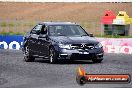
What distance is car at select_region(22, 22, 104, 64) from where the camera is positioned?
20562mm

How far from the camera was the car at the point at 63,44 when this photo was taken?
2056 cm

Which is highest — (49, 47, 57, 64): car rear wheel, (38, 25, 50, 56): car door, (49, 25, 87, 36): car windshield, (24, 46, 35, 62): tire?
(49, 25, 87, 36): car windshield

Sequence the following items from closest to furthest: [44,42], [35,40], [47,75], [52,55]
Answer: [47,75]
[52,55]
[44,42]
[35,40]

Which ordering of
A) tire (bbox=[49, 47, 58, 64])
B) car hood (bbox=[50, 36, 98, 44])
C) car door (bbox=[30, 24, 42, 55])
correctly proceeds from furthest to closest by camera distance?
car door (bbox=[30, 24, 42, 55]) → tire (bbox=[49, 47, 58, 64]) → car hood (bbox=[50, 36, 98, 44])

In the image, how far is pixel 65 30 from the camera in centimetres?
2161

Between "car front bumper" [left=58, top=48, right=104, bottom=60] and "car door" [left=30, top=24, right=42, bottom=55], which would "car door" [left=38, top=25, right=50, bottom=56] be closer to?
"car door" [left=30, top=24, right=42, bottom=55]

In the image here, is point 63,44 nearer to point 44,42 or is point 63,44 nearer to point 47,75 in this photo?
point 44,42

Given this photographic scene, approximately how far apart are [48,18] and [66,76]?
6697cm

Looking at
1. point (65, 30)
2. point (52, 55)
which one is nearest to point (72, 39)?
point (52, 55)

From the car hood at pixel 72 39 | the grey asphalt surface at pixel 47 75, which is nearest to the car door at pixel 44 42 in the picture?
the car hood at pixel 72 39

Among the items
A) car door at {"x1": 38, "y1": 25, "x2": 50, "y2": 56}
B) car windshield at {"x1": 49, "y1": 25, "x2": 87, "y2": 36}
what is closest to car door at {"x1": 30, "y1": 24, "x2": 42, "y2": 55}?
car door at {"x1": 38, "y1": 25, "x2": 50, "y2": 56}

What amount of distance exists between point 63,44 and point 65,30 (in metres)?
1.14

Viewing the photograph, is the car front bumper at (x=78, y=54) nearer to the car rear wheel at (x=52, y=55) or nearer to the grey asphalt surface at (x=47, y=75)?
the car rear wheel at (x=52, y=55)

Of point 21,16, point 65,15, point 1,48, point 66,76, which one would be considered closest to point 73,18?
point 65,15
